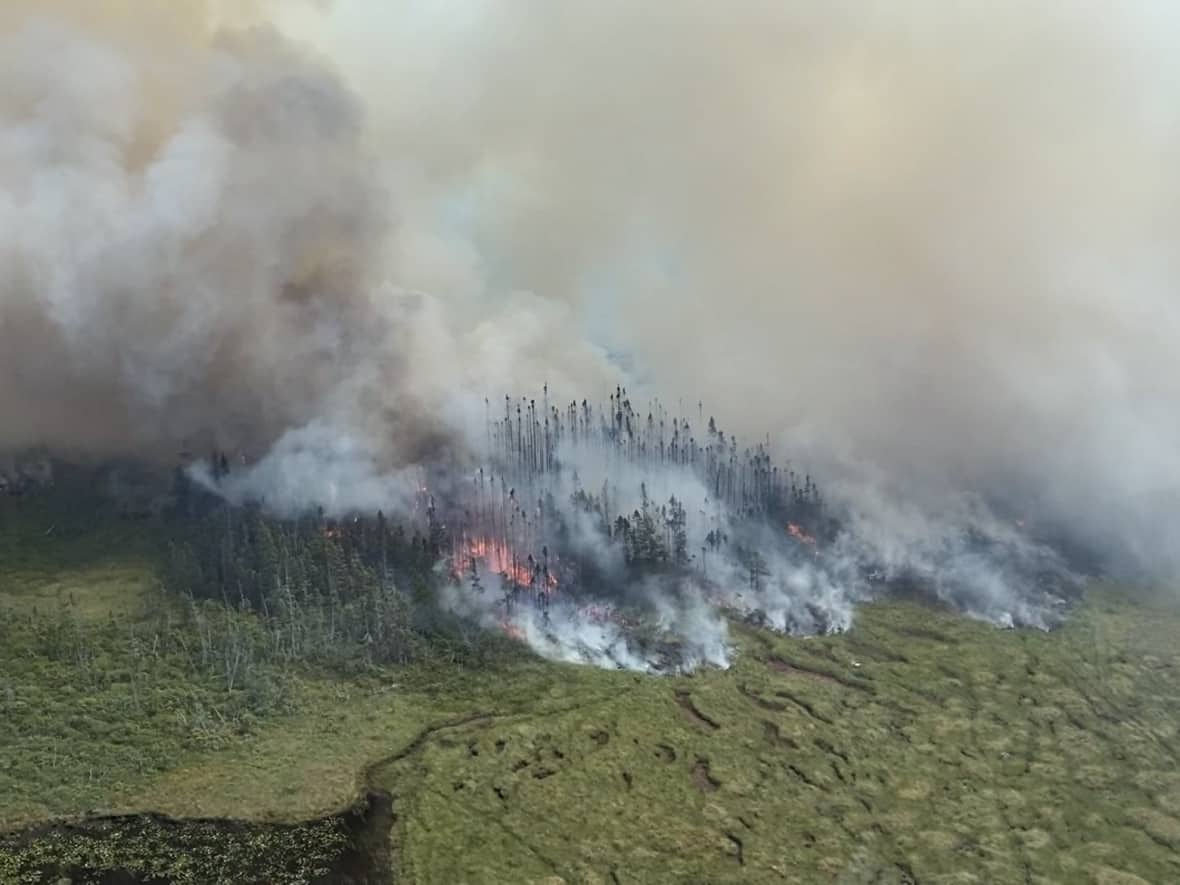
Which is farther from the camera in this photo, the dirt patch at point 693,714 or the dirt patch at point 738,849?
the dirt patch at point 693,714

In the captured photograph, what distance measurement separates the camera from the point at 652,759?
150m

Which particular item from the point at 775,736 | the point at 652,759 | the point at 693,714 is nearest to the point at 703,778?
the point at 652,759

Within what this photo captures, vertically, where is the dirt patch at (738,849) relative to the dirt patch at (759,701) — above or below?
below

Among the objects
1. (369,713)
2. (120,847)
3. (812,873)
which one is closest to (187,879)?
(120,847)

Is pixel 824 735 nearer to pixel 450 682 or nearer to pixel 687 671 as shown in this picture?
pixel 687 671

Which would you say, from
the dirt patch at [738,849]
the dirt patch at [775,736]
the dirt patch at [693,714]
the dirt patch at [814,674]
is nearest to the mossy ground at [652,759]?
the dirt patch at [775,736]

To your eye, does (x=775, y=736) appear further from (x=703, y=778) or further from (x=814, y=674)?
(x=814, y=674)

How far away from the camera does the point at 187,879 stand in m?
119

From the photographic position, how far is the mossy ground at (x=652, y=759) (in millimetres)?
126688

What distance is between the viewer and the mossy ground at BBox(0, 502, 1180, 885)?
416ft

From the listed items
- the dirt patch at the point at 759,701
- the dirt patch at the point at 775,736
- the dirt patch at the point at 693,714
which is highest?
the dirt patch at the point at 759,701

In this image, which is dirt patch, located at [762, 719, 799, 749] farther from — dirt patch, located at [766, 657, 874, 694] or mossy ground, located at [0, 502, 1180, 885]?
dirt patch, located at [766, 657, 874, 694]

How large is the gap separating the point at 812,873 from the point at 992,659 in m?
89.7

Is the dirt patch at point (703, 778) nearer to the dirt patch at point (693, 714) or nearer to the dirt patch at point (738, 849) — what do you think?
the dirt patch at point (693, 714)
